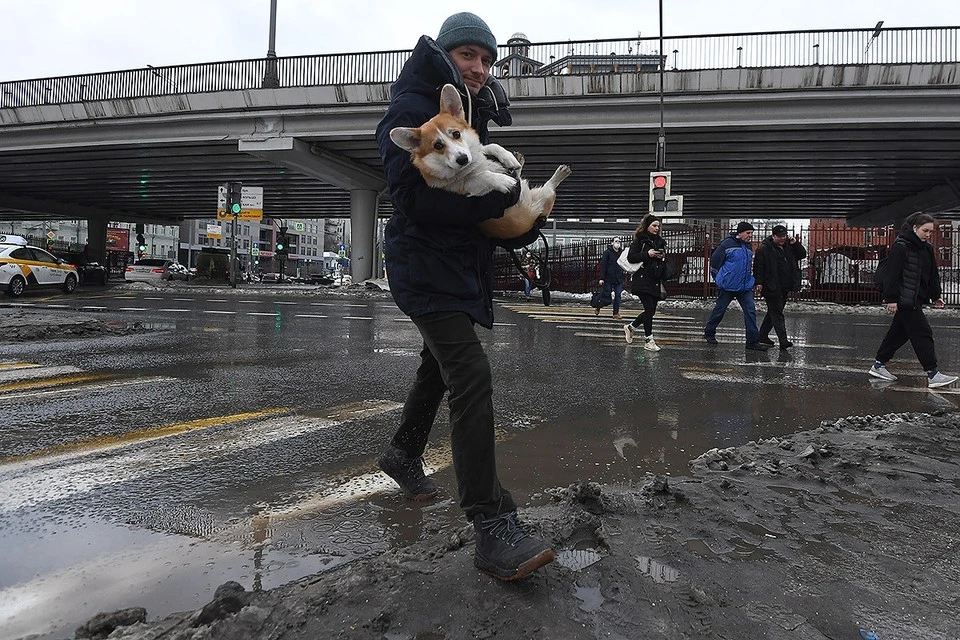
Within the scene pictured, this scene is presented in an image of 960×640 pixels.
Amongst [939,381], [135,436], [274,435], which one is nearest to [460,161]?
[274,435]

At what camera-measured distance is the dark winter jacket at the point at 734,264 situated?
9.44 meters

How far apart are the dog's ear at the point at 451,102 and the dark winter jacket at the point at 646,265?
7.25 m

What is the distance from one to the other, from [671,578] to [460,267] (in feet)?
4.29

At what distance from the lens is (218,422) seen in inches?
170

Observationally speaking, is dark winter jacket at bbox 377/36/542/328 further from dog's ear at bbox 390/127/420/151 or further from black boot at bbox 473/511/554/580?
black boot at bbox 473/511/554/580

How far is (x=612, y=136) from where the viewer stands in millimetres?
21516

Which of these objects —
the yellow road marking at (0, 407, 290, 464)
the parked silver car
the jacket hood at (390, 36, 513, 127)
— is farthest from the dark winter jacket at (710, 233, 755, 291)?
the parked silver car

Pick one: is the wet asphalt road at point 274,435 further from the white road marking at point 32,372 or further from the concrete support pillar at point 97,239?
the concrete support pillar at point 97,239

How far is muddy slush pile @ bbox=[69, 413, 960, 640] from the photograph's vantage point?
5.90 feet

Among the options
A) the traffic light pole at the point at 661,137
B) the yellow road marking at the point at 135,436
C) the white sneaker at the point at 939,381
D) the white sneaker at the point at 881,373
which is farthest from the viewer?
the traffic light pole at the point at 661,137

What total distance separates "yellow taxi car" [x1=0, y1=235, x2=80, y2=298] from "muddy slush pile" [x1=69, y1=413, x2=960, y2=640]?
22581 mm

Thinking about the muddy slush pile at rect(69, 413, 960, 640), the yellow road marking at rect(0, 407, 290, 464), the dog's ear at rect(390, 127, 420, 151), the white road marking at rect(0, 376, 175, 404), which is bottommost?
the muddy slush pile at rect(69, 413, 960, 640)

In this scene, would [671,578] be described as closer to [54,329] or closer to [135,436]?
[135,436]

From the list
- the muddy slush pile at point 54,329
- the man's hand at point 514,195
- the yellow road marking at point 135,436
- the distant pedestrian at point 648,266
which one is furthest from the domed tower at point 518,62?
the man's hand at point 514,195
